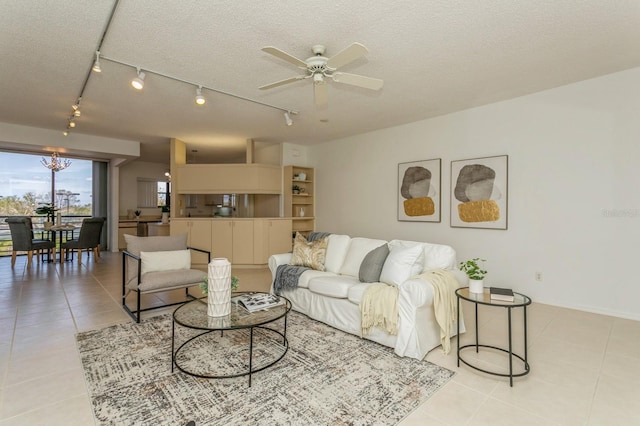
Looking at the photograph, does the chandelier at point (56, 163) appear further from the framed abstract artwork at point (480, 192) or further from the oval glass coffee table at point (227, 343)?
the framed abstract artwork at point (480, 192)

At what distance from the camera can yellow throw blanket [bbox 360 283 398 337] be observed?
101 inches

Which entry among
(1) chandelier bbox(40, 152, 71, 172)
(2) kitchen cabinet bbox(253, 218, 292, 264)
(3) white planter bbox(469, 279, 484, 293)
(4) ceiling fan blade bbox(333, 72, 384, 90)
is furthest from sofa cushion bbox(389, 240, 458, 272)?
(1) chandelier bbox(40, 152, 71, 172)

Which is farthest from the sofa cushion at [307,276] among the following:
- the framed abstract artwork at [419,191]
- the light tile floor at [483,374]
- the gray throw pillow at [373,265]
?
the framed abstract artwork at [419,191]

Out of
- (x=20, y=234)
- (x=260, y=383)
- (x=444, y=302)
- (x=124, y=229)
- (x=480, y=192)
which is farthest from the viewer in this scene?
(x=124, y=229)

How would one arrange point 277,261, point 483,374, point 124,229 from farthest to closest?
point 124,229
point 277,261
point 483,374

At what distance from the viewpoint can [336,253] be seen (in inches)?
146

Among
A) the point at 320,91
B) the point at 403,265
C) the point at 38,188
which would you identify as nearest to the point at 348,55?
the point at 320,91

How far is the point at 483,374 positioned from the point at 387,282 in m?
1.00

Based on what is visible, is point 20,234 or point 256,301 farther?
point 20,234

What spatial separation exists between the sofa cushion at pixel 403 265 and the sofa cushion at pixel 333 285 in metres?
0.38

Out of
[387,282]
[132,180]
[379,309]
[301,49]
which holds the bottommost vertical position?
[379,309]

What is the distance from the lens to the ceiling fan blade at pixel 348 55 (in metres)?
2.18

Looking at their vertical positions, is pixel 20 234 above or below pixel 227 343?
above

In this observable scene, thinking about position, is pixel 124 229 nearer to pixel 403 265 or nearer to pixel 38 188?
pixel 38 188
